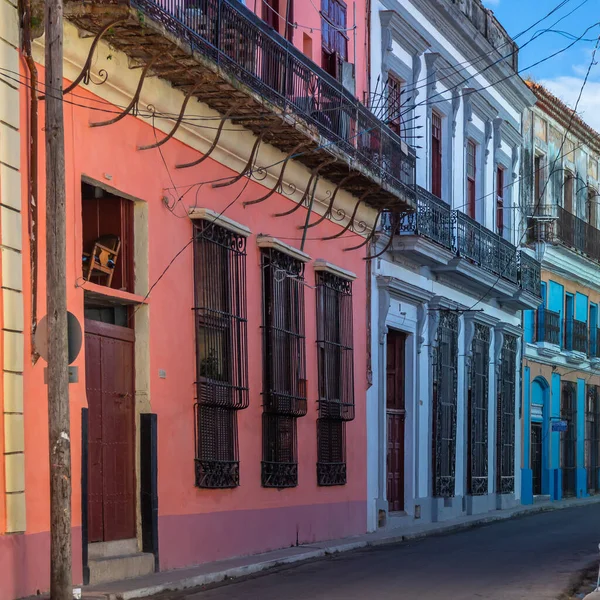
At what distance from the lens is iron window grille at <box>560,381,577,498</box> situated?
32000 mm

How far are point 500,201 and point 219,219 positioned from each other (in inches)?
576

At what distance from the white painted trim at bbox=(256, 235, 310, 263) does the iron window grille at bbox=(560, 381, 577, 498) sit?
670 inches

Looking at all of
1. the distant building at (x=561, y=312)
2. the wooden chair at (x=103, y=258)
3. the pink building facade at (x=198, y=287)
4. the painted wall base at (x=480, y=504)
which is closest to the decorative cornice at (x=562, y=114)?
the distant building at (x=561, y=312)

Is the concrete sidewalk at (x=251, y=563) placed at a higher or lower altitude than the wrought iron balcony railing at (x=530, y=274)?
lower

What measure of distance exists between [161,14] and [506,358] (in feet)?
55.5

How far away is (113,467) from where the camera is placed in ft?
39.0

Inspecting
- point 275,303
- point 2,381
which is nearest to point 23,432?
point 2,381

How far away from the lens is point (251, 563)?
13094 millimetres

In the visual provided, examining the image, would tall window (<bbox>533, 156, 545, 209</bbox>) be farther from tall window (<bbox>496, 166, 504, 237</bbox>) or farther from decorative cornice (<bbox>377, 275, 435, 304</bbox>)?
decorative cornice (<bbox>377, 275, 435, 304</bbox>)

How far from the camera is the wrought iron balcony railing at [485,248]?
74.4 ft

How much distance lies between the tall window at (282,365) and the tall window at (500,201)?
38.2 ft

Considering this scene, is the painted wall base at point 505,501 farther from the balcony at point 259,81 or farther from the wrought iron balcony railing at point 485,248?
the balcony at point 259,81

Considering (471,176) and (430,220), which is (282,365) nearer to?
(430,220)

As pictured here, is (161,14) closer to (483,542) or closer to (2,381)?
(2,381)
